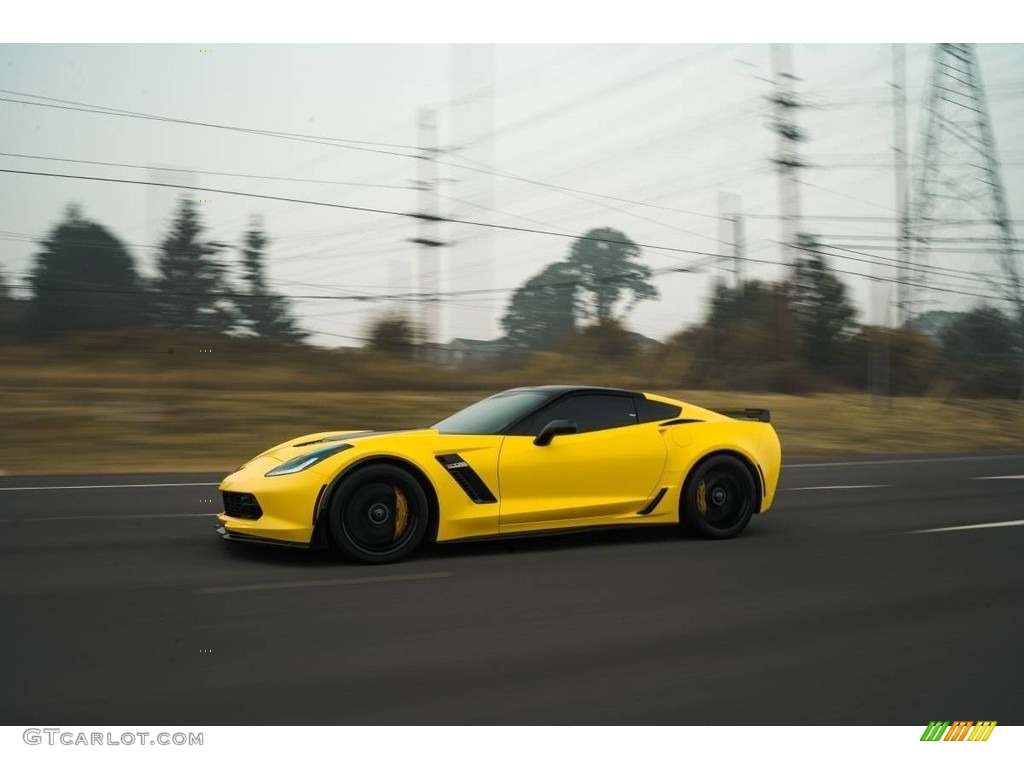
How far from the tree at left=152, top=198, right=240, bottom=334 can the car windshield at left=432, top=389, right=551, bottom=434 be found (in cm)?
1275

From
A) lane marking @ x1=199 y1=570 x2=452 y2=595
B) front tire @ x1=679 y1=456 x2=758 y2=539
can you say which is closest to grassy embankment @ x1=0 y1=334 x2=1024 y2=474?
front tire @ x1=679 y1=456 x2=758 y2=539

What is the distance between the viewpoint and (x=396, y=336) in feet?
65.1

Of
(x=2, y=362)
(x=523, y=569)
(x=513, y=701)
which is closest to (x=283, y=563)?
(x=523, y=569)

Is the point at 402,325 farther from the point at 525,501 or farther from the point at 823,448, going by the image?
the point at 525,501

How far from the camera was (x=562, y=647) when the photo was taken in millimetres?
4621

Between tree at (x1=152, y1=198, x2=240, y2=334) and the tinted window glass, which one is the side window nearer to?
the tinted window glass

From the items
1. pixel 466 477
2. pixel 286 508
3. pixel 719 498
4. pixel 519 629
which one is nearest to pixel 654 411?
pixel 719 498

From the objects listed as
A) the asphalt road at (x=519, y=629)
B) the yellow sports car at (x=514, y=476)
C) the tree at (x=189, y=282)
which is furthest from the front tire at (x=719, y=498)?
the tree at (x=189, y=282)

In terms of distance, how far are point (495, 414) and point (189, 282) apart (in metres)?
13.2

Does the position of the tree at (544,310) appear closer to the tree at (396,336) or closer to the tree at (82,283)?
the tree at (396,336)

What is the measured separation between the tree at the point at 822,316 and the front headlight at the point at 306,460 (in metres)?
23.1

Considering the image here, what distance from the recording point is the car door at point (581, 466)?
268 inches
